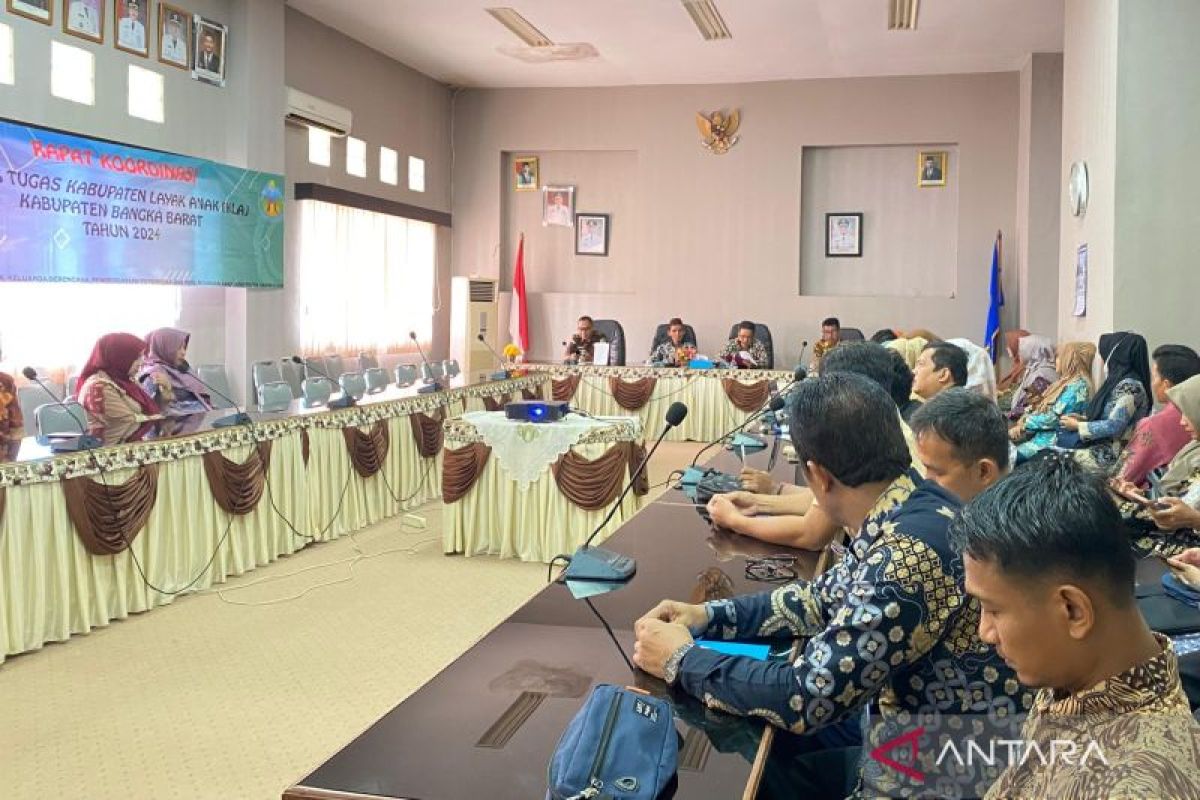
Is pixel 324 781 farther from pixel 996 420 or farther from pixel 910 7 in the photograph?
pixel 910 7

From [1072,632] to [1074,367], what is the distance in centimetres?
510

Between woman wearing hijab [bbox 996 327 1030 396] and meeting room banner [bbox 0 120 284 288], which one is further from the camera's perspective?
woman wearing hijab [bbox 996 327 1030 396]

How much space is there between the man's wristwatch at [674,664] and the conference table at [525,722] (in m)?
0.02

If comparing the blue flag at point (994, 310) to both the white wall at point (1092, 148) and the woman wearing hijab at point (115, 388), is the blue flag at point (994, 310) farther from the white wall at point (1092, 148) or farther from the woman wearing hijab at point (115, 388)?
the woman wearing hijab at point (115, 388)

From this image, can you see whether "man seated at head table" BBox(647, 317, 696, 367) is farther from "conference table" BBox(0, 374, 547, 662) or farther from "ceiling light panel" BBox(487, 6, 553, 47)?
"conference table" BBox(0, 374, 547, 662)

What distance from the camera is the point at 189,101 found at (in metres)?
7.21

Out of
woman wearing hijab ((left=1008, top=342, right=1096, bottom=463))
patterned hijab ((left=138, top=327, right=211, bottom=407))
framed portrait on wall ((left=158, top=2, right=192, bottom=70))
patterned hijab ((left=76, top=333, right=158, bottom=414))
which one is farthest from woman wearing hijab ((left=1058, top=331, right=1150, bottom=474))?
framed portrait on wall ((left=158, top=2, right=192, bottom=70))

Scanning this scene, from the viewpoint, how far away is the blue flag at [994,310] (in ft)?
32.3

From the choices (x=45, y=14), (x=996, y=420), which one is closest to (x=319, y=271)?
(x=45, y=14)

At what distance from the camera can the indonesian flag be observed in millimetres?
11211

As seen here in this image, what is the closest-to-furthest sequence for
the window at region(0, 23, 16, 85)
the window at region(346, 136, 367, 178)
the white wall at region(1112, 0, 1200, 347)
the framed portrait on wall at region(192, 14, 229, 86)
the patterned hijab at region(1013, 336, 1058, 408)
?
the white wall at region(1112, 0, 1200, 347) → the window at region(0, 23, 16, 85) → the patterned hijab at region(1013, 336, 1058, 408) → the framed portrait on wall at region(192, 14, 229, 86) → the window at region(346, 136, 367, 178)

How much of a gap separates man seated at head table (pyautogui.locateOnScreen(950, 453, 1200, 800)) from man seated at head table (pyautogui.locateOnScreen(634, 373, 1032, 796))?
1.07 feet

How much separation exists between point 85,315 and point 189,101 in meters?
1.72

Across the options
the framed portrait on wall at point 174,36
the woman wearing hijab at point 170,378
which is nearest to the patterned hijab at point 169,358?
the woman wearing hijab at point 170,378
